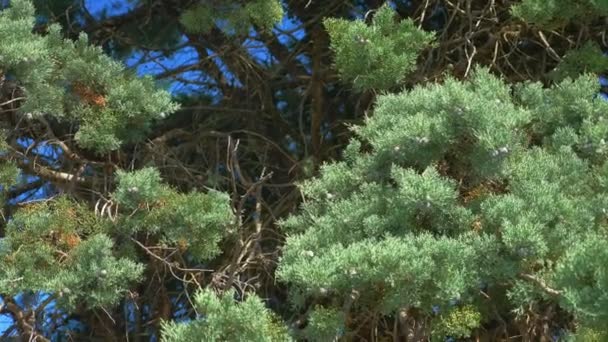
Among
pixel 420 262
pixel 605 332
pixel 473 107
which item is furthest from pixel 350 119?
pixel 605 332

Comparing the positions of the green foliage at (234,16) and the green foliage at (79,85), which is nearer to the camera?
the green foliage at (79,85)

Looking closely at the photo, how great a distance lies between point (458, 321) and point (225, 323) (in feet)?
1.62

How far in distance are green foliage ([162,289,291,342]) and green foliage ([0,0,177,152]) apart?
0.72 m

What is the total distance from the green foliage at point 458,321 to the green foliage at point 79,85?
0.94m

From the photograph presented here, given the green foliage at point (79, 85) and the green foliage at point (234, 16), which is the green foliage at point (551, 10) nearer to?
the green foliage at point (234, 16)

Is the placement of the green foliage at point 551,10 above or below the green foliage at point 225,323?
above

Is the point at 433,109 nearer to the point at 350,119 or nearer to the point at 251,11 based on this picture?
the point at 251,11

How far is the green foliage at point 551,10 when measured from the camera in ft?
8.37

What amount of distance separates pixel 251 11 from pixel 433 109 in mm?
755

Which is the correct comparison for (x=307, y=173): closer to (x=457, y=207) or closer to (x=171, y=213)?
(x=171, y=213)

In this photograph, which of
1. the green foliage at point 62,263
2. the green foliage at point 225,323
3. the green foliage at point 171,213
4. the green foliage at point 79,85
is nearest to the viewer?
the green foliage at point 225,323

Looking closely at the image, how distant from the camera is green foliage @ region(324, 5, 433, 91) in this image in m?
2.48

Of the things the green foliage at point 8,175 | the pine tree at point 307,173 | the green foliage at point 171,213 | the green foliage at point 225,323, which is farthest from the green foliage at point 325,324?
the green foliage at point 8,175

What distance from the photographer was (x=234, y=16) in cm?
278
